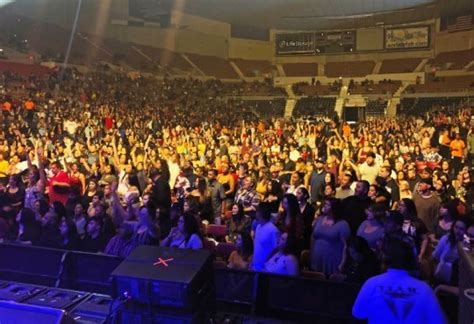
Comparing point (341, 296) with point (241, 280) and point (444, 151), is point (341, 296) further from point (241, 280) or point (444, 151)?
point (444, 151)

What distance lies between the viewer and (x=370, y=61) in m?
23.2

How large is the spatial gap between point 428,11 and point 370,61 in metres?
3.19

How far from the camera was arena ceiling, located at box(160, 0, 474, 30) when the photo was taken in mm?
21375

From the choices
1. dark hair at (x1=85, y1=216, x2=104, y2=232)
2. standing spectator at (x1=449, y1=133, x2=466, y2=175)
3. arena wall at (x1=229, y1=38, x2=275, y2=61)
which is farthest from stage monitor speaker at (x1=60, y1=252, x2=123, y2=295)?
arena wall at (x1=229, y1=38, x2=275, y2=61)

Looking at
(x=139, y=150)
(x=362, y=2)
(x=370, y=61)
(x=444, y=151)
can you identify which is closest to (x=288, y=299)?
(x=139, y=150)

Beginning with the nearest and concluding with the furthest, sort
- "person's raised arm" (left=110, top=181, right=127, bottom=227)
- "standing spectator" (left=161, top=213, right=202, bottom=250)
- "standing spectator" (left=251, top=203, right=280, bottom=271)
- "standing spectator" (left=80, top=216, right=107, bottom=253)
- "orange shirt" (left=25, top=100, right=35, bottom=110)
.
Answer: "standing spectator" (left=251, top=203, right=280, bottom=271) < "standing spectator" (left=161, top=213, right=202, bottom=250) < "standing spectator" (left=80, top=216, right=107, bottom=253) < "person's raised arm" (left=110, top=181, right=127, bottom=227) < "orange shirt" (left=25, top=100, right=35, bottom=110)

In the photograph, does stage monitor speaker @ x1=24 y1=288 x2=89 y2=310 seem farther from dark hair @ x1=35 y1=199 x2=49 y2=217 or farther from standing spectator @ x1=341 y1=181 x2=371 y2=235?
standing spectator @ x1=341 y1=181 x2=371 y2=235

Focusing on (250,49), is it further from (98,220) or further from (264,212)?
(264,212)

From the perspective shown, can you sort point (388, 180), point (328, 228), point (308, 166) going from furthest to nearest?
point (308, 166)
point (388, 180)
point (328, 228)

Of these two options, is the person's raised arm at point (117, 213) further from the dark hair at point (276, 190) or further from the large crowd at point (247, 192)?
the dark hair at point (276, 190)

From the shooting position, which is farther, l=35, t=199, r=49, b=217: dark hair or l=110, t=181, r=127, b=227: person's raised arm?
l=110, t=181, r=127, b=227: person's raised arm

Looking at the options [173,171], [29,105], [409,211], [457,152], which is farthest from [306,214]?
[29,105]

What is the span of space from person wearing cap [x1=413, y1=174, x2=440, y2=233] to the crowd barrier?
3013 millimetres

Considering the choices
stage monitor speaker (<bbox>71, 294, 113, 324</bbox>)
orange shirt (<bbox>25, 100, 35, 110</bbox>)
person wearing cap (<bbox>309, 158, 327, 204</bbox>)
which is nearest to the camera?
stage monitor speaker (<bbox>71, 294, 113, 324</bbox>)
